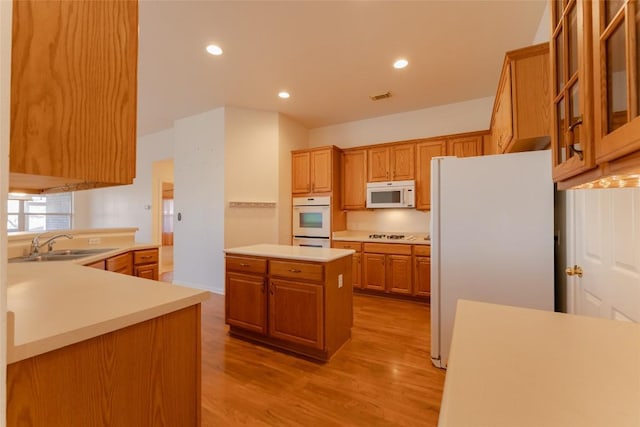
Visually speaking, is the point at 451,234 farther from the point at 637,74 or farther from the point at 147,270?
the point at 147,270

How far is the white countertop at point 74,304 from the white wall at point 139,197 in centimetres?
434

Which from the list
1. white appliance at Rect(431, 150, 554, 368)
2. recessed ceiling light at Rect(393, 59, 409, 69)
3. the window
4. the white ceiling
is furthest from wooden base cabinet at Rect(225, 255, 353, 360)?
the window

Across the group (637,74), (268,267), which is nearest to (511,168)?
(637,74)

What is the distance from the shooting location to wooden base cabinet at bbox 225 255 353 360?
225 centimetres

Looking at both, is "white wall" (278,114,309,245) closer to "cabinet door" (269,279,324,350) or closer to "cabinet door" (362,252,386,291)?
"cabinet door" (362,252,386,291)

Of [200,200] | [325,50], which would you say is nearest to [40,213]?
[200,200]

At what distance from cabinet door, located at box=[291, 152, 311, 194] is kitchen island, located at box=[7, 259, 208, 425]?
3.34 m

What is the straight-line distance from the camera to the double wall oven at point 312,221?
4.31 m

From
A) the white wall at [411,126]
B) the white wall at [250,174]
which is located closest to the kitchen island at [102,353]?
the white wall at [250,174]

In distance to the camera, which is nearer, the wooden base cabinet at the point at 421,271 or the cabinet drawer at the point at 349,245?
the wooden base cabinet at the point at 421,271

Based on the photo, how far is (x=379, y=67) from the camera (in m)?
3.09

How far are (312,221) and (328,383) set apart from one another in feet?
8.93

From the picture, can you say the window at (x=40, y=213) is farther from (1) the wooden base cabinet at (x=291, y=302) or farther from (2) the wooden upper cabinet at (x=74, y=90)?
(2) the wooden upper cabinet at (x=74, y=90)

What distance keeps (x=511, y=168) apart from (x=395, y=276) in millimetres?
2156
